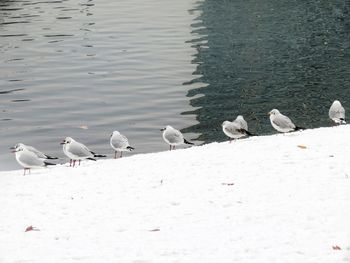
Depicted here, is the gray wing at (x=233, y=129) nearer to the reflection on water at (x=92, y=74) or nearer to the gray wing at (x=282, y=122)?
the gray wing at (x=282, y=122)

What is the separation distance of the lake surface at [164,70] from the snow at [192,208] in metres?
10.9

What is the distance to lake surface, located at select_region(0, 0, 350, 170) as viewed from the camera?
39.8 metres

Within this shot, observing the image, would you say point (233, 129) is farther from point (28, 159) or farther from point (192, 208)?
point (192, 208)

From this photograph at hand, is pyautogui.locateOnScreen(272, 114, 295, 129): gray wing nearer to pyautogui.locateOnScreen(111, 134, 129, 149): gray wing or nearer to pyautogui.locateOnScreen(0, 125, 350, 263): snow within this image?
pyautogui.locateOnScreen(0, 125, 350, 263): snow

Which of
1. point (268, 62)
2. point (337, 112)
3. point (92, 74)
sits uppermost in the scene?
point (337, 112)

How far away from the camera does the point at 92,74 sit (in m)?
57.3

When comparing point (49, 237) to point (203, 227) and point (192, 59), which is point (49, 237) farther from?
point (192, 59)

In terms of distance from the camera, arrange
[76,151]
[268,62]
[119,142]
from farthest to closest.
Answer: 1. [268,62]
2. [119,142]
3. [76,151]

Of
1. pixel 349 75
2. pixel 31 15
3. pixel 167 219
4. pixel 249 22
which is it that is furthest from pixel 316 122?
pixel 31 15

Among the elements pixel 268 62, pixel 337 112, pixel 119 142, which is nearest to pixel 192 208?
pixel 119 142

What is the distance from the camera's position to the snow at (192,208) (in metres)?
13.8

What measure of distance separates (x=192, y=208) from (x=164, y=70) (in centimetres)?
4231

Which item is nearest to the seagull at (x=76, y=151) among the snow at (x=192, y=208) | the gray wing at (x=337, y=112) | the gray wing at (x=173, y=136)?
the snow at (x=192, y=208)

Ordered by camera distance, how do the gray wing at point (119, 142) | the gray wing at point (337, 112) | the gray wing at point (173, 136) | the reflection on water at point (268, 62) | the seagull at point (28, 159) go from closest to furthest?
the seagull at point (28, 159)
the gray wing at point (119, 142)
the gray wing at point (173, 136)
the gray wing at point (337, 112)
the reflection on water at point (268, 62)
